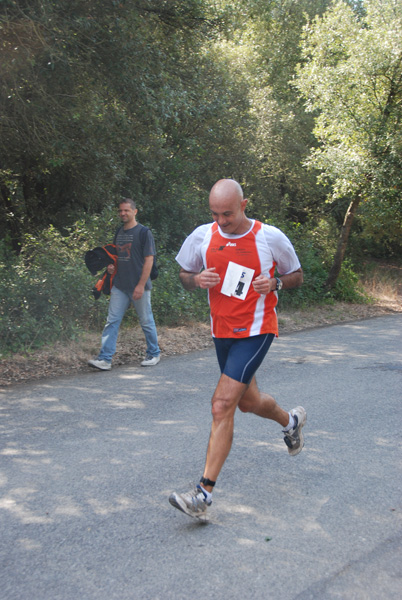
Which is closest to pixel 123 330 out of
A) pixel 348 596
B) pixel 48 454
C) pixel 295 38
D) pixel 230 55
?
pixel 48 454

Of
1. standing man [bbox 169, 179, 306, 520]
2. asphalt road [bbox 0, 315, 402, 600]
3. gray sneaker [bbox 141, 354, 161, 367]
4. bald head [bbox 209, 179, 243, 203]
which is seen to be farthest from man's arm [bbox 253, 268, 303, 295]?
gray sneaker [bbox 141, 354, 161, 367]

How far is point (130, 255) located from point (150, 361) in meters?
1.44

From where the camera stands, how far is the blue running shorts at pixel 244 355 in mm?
4008

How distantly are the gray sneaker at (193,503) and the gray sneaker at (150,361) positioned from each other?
444 centimetres

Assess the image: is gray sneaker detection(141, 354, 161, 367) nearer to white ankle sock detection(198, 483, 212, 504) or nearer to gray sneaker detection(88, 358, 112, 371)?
gray sneaker detection(88, 358, 112, 371)

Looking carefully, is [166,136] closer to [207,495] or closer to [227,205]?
[227,205]

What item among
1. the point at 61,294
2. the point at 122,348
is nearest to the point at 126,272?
the point at 61,294

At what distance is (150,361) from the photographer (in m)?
8.19

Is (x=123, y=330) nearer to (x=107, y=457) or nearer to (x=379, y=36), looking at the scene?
(x=107, y=457)

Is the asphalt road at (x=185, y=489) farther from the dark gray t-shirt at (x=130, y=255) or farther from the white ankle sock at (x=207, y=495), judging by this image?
the dark gray t-shirt at (x=130, y=255)

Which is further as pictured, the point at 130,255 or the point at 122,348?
the point at 122,348

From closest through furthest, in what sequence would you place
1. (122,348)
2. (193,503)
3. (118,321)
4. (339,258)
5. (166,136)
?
1. (193,503)
2. (118,321)
3. (122,348)
4. (166,136)
5. (339,258)

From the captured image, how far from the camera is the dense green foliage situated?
340 inches

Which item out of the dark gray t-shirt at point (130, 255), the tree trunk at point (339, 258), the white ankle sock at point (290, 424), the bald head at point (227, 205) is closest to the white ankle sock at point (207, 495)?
the white ankle sock at point (290, 424)
